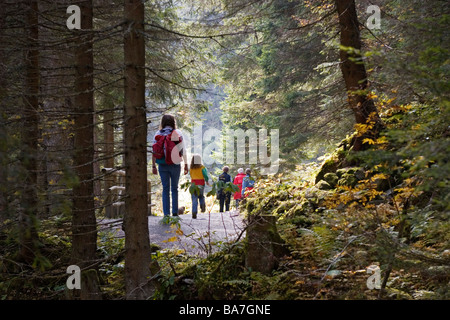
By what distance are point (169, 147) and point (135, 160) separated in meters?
3.11

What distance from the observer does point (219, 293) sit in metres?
5.00

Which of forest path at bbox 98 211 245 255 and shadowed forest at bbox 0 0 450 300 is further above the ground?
shadowed forest at bbox 0 0 450 300

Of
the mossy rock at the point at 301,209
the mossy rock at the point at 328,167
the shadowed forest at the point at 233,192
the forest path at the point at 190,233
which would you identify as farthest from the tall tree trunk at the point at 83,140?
the mossy rock at the point at 328,167

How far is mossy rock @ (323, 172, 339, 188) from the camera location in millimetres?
8359

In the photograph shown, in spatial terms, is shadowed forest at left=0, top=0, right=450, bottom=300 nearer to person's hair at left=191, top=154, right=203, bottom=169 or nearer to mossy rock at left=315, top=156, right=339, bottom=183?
mossy rock at left=315, top=156, right=339, bottom=183

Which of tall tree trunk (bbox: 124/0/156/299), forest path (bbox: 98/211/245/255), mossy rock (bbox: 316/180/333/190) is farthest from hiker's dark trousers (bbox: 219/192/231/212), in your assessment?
tall tree trunk (bbox: 124/0/156/299)

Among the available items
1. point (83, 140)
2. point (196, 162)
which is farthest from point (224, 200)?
point (83, 140)

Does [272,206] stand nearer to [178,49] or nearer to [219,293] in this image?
[219,293]

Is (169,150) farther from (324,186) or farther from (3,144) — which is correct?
(3,144)

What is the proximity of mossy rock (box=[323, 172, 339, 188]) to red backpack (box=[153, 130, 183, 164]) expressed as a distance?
3.24m

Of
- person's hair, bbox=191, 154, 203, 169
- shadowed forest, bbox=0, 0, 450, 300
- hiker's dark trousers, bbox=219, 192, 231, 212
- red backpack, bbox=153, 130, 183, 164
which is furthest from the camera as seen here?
hiker's dark trousers, bbox=219, 192, 231, 212

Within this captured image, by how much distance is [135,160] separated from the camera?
5.42 m
